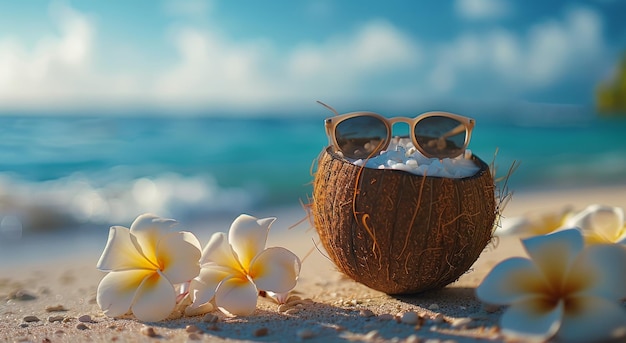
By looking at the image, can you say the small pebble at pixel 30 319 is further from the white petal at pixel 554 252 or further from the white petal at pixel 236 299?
the white petal at pixel 554 252

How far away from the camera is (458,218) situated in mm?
2508

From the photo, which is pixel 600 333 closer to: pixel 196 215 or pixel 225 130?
pixel 196 215

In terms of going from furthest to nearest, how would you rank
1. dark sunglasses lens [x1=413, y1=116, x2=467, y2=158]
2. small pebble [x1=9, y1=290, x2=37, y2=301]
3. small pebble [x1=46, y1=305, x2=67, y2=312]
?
small pebble [x1=9, y1=290, x2=37, y2=301] → small pebble [x1=46, y1=305, x2=67, y2=312] → dark sunglasses lens [x1=413, y1=116, x2=467, y2=158]

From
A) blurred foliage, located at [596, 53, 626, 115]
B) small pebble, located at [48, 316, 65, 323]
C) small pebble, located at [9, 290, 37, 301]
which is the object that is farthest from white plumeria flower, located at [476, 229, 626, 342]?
blurred foliage, located at [596, 53, 626, 115]

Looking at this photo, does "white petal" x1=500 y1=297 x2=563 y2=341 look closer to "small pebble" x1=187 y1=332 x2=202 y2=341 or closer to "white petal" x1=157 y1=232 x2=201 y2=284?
"small pebble" x1=187 y1=332 x2=202 y2=341

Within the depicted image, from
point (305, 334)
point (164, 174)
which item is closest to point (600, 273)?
point (305, 334)

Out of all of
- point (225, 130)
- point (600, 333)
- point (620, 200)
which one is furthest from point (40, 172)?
point (225, 130)

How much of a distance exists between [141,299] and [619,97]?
30.4 m

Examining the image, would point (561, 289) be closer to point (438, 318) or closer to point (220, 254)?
point (438, 318)

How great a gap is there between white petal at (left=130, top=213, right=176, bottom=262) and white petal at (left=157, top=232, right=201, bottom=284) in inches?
1.7

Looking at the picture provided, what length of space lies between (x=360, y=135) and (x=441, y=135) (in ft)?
1.21

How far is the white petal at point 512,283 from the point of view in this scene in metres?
2.01

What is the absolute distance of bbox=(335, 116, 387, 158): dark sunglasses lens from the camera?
2.71 m

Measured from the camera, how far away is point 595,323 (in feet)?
6.09
